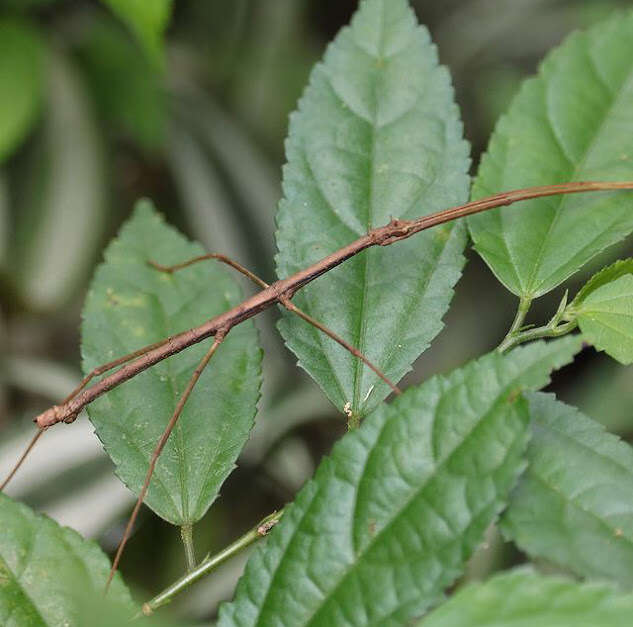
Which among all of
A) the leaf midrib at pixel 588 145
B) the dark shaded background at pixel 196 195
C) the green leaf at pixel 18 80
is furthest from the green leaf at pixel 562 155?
the green leaf at pixel 18 80

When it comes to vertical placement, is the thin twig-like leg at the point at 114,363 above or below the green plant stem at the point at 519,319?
above

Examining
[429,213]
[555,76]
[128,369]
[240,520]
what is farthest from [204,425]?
[240,520]

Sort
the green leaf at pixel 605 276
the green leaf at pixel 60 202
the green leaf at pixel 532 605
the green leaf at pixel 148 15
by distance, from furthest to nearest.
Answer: the green leaf at pixel 60 202 < the green leaf at pixel 148 15 < the green leaf at pixel 605 276 < the green leaf at pixel 532 605

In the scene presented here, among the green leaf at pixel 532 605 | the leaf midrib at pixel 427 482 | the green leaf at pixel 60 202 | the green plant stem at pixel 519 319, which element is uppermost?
the green leaf at pixel 60 202

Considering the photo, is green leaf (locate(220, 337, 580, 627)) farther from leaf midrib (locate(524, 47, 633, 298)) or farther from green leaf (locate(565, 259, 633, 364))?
leaf midrib (locate(524, 47, 633, 298))

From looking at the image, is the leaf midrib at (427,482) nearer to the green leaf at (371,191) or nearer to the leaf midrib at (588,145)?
the green leaf at (371,191)

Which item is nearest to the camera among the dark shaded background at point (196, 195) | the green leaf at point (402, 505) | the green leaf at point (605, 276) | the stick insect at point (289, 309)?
the green leaf at point (402, 505)

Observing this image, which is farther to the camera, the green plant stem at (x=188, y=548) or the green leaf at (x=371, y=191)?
the green leaf at (x=371, y=191)
